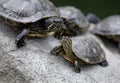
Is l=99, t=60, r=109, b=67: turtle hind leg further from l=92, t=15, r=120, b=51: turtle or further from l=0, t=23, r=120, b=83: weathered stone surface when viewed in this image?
l=92, t=15, r=120, b=51: turtle

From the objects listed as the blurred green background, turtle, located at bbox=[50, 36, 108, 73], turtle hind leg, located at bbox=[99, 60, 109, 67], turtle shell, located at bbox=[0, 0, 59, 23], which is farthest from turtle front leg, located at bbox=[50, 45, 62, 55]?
the blurred green background

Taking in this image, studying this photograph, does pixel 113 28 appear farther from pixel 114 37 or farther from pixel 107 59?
pixel 107 59

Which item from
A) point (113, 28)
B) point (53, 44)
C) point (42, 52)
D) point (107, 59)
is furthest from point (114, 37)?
point (42, 52)

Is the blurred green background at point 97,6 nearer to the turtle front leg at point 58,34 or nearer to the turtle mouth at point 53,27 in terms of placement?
the turtle front leg at point 58,34

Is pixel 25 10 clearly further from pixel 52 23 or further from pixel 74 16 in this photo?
pixel 74 16

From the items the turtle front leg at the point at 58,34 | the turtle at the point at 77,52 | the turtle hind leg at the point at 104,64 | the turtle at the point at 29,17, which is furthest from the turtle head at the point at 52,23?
the turtle hind leg at the point at 104,64

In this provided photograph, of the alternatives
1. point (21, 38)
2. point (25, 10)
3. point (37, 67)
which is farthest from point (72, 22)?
point (37, 67)

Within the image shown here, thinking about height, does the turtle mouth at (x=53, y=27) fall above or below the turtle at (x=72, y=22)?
above
